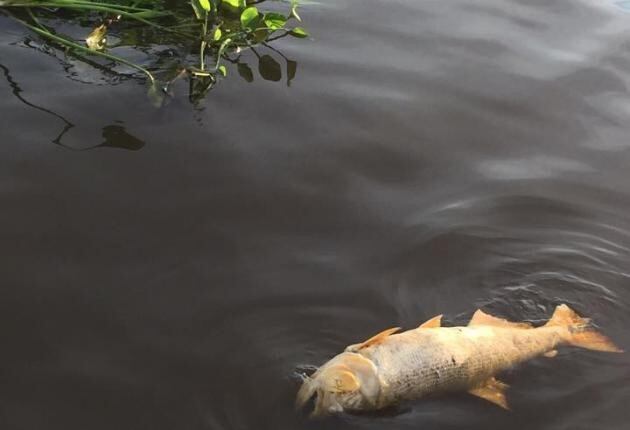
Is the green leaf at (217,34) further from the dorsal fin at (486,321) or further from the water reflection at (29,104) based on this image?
the dorsal fin at (486,321)

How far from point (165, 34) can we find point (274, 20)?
841 mm

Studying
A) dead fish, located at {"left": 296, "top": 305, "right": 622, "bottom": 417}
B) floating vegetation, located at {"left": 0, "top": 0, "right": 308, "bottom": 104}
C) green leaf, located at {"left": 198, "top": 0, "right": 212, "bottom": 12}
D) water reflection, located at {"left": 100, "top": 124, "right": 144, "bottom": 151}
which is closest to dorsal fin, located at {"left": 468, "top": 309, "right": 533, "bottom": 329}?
dead fish, located at {"left": 296, "top": 305, "right": 622, "bottom": 417}

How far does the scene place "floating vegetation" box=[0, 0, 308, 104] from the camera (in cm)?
522

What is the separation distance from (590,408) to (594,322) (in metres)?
0.66

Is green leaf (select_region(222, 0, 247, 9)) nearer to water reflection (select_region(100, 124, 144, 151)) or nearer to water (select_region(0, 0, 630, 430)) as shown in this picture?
water (select_region(0, 0, 630, 430))

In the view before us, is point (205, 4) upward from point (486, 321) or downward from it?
upward

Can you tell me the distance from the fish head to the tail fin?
3.97 feet

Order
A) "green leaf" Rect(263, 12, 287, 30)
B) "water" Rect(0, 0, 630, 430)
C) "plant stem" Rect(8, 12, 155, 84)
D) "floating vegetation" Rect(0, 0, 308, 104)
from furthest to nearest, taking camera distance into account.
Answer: "green leaf" Rect(263, 12, 287, 30) < "floating vegetation" Rect(0, 0, 308, 104) < "plant stem" Rect(8, 12, 155, 84) < "water" Rect(0, 0, 630, 430)

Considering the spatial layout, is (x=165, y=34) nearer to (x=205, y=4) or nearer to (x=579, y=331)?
(x=205, y=4)

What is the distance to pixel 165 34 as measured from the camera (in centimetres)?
568

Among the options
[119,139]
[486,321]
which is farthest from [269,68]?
[486,321]

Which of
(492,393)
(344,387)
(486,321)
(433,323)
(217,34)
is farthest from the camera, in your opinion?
(217,34)

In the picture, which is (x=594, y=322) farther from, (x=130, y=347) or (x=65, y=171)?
(x=65, y=171)

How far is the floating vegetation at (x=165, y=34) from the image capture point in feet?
17.1
